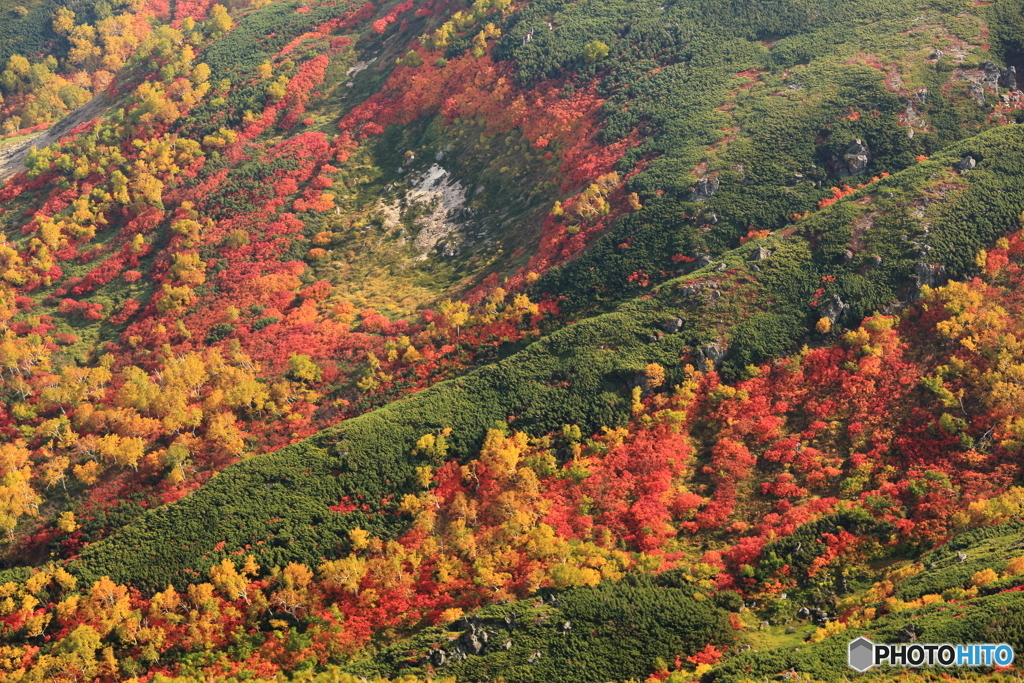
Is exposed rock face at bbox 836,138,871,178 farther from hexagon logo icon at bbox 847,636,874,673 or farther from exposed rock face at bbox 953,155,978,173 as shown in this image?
hexagon logo icon at bbox 847,636,874,673

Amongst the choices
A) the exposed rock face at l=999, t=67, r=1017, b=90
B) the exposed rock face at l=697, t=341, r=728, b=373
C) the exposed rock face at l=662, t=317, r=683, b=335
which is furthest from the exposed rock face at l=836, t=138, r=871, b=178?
the exposed rock face at l=697, t=341, r=728, b=373

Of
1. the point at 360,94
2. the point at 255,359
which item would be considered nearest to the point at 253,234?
the point at 255,359

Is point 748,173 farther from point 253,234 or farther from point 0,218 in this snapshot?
point 0,218

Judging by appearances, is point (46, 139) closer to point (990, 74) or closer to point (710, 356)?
point (710, 356)

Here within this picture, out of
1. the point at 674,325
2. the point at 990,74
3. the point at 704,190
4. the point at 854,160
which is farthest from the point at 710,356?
the point at 990,74

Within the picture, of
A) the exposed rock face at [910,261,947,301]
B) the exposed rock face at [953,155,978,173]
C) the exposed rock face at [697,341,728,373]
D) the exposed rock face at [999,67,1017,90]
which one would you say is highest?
the exposed rock face at [999,67,1017,90]

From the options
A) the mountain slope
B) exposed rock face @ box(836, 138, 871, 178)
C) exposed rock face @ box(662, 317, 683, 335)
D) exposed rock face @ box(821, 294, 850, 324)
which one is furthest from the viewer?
exposed rock face @ box(836, 138, 871, 178)
